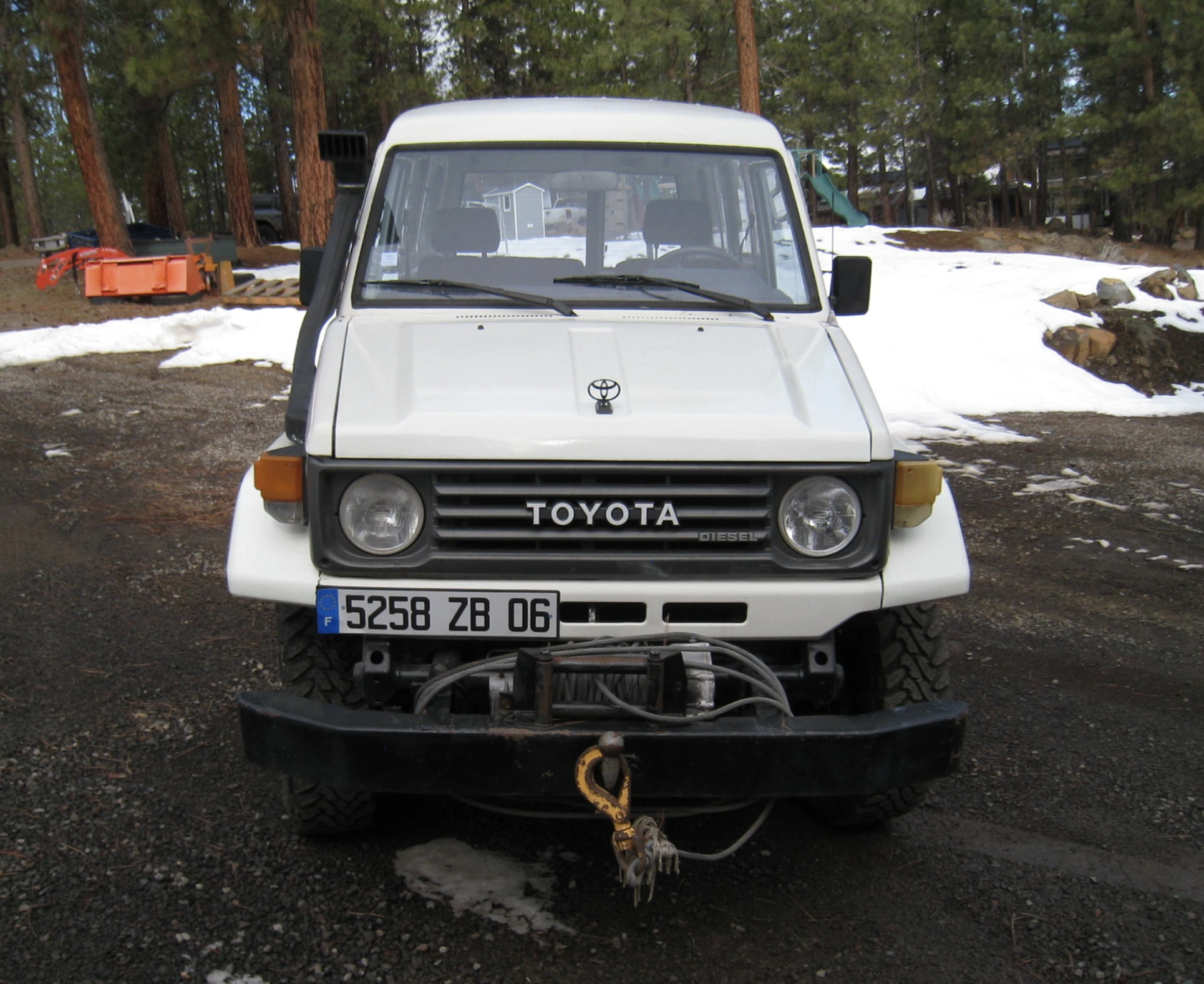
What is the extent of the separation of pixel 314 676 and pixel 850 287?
245cm

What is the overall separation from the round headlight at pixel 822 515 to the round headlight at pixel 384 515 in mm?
968

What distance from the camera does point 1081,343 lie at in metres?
13.0

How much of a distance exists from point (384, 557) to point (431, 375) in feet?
1.91

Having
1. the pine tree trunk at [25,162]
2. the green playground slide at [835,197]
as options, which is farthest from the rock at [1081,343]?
the pine tree trunk at [25,162]

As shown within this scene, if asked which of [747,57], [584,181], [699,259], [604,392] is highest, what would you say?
[747,57]

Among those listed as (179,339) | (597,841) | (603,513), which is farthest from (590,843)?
(179,339)

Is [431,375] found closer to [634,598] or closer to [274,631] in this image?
[634,598]

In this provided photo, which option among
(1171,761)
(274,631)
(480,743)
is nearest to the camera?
(480,743)

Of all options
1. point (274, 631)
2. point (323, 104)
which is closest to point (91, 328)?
point (323, 104)

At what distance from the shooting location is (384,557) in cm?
292

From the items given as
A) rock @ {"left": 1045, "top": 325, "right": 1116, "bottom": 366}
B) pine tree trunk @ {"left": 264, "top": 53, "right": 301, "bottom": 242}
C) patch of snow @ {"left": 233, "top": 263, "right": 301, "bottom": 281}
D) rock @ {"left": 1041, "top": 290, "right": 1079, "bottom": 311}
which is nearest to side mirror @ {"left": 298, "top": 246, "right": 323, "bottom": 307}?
rock @ {"left": 1045, "top": 325, "right": 1116, "bottom": 366}

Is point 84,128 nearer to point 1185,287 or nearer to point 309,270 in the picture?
point 1185,287

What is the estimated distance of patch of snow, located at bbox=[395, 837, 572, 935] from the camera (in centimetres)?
306

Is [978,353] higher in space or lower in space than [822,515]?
lower
